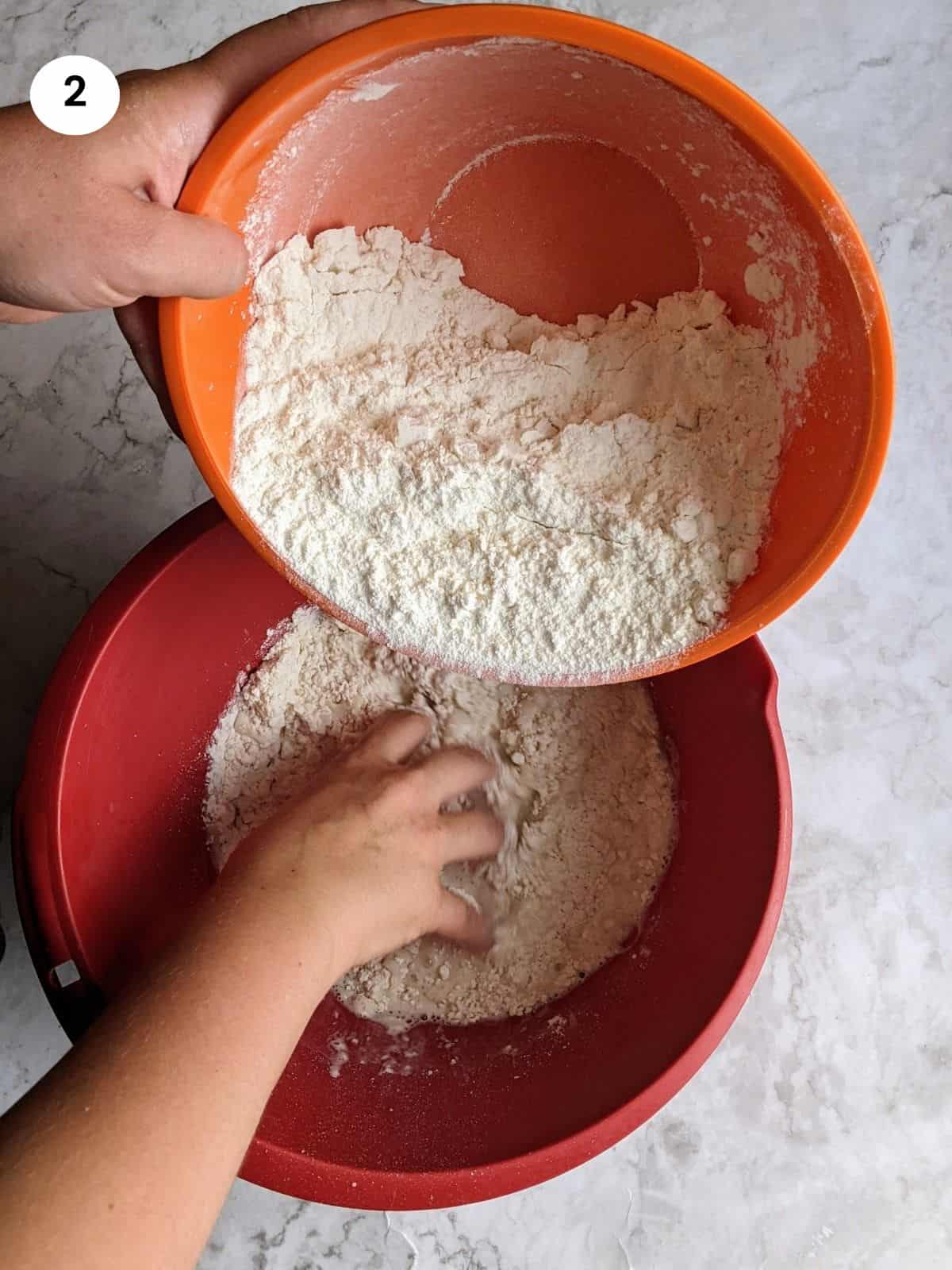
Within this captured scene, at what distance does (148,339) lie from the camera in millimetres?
624

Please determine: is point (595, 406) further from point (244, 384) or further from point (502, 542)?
point (244, 384)

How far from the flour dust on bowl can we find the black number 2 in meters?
0.25

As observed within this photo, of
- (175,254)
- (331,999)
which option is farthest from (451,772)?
(175,254)

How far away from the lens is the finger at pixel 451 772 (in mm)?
796

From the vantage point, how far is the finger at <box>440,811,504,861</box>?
2.60 ft

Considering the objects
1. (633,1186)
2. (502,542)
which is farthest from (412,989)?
(502,542)

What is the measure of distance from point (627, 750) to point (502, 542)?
0.27 m

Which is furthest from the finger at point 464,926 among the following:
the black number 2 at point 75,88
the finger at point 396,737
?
the black number 2 at point 75,88

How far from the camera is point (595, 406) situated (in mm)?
650

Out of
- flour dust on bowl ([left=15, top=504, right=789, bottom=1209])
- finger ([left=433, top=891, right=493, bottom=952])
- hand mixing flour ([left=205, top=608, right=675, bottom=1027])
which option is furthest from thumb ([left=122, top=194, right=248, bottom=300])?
finger ([left=433, top=891, right=493, bottom=952])

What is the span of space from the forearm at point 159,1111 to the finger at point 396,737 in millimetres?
201

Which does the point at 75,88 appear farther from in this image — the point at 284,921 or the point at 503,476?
the point at 284,921

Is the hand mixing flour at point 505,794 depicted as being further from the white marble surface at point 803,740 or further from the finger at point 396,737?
the white marble surface at point 803,740

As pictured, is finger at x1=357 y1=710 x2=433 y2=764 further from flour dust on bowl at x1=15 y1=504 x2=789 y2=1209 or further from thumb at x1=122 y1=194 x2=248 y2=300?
thumb at x1=122 y1=194 x2=248 y2=300
